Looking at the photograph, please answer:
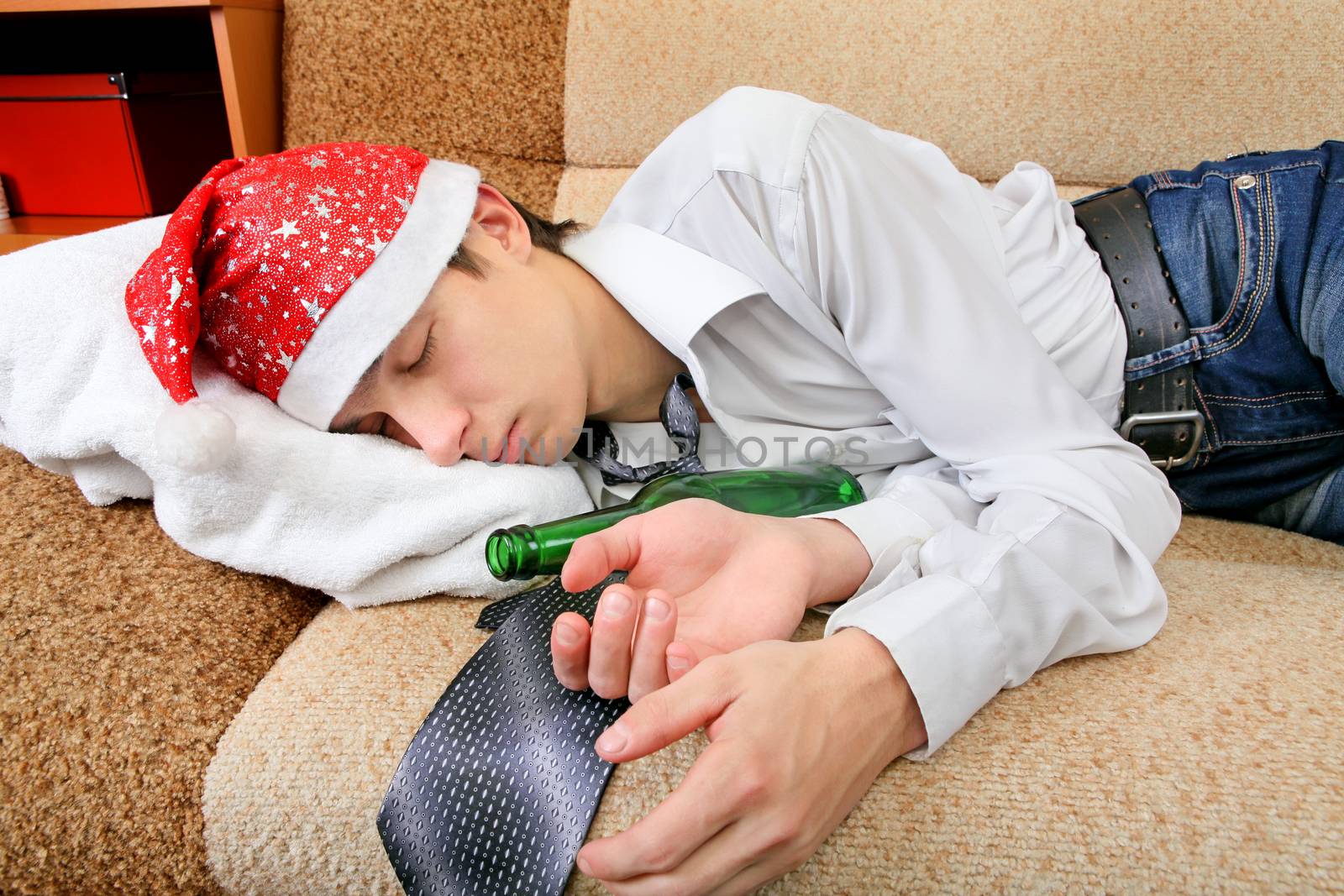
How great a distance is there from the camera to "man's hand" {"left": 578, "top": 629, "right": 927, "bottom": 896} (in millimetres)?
438

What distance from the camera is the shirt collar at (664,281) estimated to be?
32.4 inches

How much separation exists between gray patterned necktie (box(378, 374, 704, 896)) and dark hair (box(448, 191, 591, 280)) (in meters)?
0.36

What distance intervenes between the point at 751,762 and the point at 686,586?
0.60 ft

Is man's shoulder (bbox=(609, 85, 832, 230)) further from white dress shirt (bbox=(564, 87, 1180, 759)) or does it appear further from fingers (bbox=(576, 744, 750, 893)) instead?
fingers (bbox=(576, 744, 750, 893))

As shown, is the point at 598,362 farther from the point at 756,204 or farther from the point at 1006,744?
the point at 1006,744

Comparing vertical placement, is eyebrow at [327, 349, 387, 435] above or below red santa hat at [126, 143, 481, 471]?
below

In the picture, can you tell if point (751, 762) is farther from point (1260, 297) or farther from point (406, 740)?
point (1260, 297)

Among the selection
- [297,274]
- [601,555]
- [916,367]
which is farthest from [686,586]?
[297,274]

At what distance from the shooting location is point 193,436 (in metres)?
0.60

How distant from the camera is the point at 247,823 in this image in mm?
563

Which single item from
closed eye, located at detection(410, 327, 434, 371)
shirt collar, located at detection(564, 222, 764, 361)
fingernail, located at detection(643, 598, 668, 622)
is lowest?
fingernail, located at detection(643, 598, 668, 622)

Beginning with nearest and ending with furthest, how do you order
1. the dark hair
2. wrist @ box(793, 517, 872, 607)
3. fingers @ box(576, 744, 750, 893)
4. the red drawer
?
fingers @ box(576, 744, 750, 893), wrist @ box(793, 517, 872, 607), the dark hair, the red drawer

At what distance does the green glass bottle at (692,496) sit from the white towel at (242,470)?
77 mm

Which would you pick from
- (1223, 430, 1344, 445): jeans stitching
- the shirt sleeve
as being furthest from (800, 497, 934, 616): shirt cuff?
(1223, 430, 1344, 445): jeans stitching
